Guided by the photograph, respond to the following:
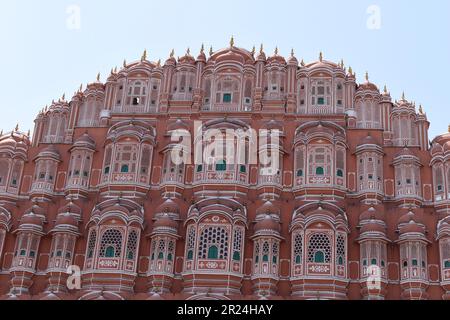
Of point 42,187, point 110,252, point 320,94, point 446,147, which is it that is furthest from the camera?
point 320,94

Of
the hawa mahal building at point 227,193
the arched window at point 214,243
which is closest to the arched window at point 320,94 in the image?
the hawa mahal building at point 227,193

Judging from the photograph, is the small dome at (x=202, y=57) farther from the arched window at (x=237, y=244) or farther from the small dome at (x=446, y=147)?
the small dome at (x=446, y=147)

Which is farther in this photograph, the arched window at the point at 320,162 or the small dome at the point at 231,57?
the small dome at the point at 231,57

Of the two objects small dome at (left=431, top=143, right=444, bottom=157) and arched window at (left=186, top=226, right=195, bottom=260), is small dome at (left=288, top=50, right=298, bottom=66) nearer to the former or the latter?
small dome at (left=431, top=143, right=444, bottom=157)

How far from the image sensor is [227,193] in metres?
41.2

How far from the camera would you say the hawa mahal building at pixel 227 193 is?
1512 inches

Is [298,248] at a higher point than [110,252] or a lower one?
higher

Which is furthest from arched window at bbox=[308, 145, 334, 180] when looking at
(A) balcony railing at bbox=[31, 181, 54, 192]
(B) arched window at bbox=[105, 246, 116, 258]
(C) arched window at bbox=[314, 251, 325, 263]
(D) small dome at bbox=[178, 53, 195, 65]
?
(A) balcony railing at bbox=[31, 181, 54, 192]

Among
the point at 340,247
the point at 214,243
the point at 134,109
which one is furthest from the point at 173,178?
the point at 340,247

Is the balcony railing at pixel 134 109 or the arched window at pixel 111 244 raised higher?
the balcony railing at pixel 134 109

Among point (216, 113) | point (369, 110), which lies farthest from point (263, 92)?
point (369, 110)

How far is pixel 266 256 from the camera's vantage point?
38.6 m

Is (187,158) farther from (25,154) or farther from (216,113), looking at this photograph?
(25,154)

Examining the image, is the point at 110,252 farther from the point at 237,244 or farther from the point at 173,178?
the point at 237,244
